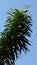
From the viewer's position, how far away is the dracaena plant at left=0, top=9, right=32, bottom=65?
15.5ft

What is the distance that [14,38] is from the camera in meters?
4.82

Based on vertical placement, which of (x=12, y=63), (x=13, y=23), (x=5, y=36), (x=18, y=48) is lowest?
(x=12, y=63)

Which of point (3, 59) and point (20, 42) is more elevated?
point (20, 42)

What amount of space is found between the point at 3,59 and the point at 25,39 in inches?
33.9

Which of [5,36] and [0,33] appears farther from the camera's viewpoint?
[0,33]

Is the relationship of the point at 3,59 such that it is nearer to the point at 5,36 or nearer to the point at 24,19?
the point at 5,36

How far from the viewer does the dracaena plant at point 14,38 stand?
187 inches

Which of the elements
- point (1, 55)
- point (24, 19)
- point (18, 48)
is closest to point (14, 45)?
point (18, 48)

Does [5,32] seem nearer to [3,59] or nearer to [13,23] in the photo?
[13,23]

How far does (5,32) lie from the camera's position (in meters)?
4.98

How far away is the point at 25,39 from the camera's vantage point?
16.0ft

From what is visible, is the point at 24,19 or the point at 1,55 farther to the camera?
the point at 24,19

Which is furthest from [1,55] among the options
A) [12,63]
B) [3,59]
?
[12,63]

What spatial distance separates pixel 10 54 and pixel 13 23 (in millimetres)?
921
